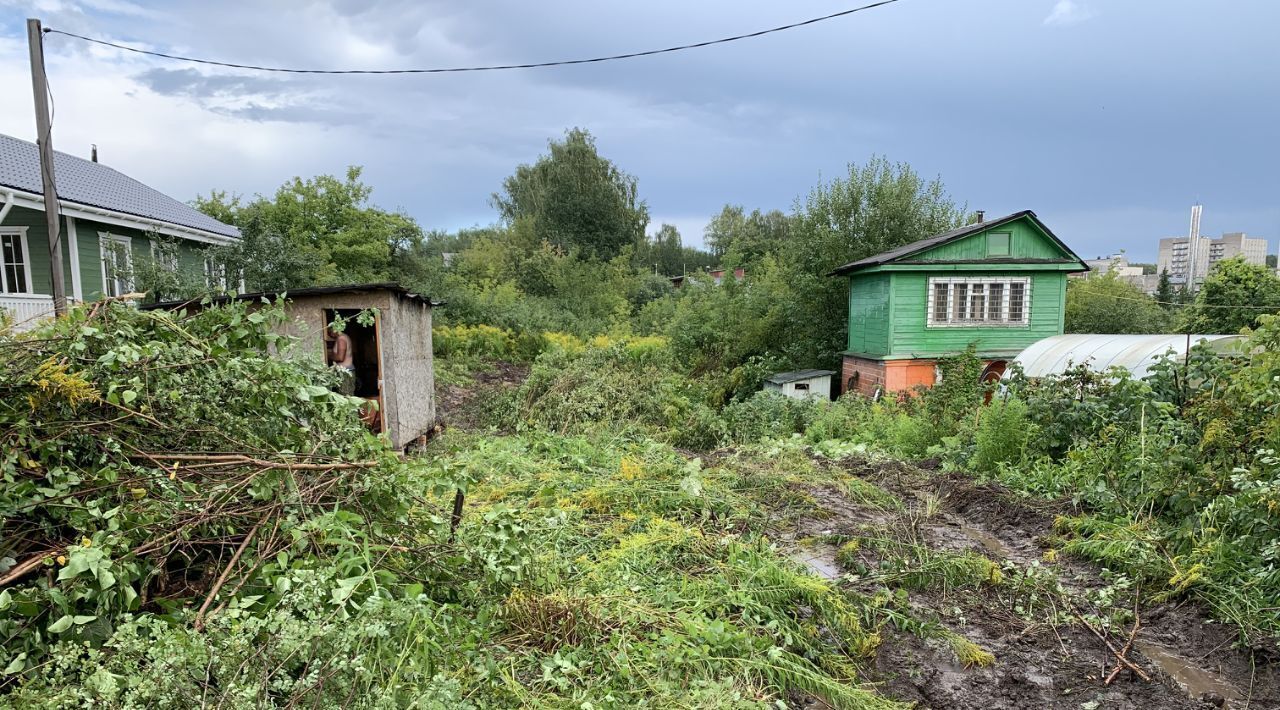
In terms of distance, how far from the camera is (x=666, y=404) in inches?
476

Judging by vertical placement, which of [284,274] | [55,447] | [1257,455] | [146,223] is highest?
[146,223]

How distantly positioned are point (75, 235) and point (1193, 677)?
1675cm

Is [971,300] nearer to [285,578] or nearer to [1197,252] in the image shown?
[285,578]

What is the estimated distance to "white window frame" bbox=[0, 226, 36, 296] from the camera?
488 inches

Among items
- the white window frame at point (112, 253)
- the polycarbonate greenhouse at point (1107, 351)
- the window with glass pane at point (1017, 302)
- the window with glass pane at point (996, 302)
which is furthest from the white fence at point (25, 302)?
the window with glass pane at point (1017, 302)

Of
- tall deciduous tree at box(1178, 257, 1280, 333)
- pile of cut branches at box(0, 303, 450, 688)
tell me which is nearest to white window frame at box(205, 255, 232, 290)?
pile of cut branches at box(0, 303, 450, 688)

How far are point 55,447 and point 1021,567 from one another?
5.90m

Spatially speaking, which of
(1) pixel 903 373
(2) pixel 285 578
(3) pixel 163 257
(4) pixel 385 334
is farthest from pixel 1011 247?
(3) pixel 163 257

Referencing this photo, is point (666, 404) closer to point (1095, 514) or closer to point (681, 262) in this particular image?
point (1095, 514)

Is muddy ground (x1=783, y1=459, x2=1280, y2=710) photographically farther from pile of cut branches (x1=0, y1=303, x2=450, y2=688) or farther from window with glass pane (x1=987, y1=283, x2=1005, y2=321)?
window with glass pane (x1=987, y1=283, x2=1005, y2=321)

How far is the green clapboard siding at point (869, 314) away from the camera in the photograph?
576 inches

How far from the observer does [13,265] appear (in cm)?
1262

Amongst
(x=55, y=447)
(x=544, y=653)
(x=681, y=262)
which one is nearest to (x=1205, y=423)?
(x=544, y=653)

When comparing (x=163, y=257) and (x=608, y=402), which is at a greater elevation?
(x=163, y=257)
